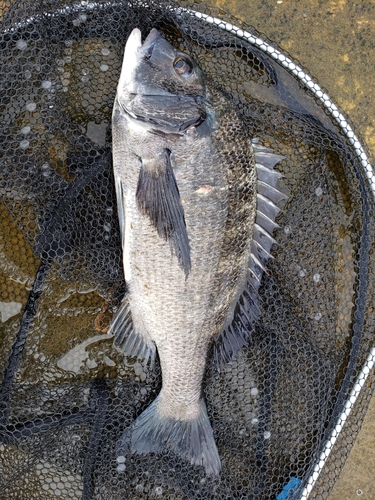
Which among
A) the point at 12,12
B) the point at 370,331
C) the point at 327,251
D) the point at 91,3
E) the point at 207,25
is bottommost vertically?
the point at 370,331

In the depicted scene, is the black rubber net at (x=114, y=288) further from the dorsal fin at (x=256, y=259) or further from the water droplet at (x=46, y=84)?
the dorsal fin at (x=256, y=259)

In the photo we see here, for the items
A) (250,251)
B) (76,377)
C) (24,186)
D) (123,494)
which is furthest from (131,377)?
(24,186)

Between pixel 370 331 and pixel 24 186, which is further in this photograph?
pixel 370 331

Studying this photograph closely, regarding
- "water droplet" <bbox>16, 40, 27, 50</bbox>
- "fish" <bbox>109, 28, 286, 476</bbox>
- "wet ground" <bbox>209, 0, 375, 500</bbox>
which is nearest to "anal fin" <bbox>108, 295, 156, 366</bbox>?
"fish" <bbox>109, 28, 286, 476</bbox>

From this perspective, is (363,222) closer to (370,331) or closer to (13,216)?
(370,331)

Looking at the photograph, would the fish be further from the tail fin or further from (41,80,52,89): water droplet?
(41,80,52,89): water droplet

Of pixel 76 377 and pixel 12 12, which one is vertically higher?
pixel 12 12
